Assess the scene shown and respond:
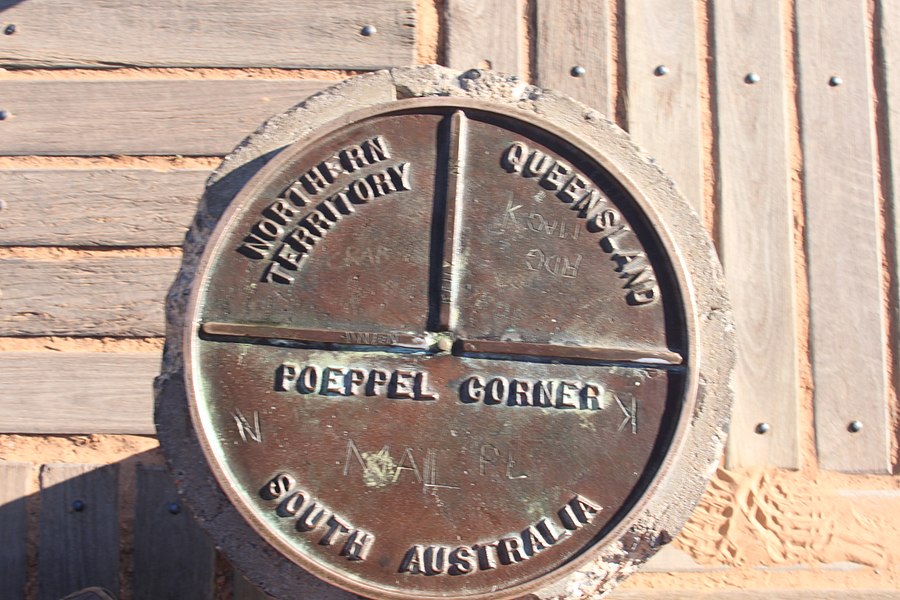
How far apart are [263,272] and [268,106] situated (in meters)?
1.02

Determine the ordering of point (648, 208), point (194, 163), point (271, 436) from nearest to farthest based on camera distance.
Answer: point (271, 436) < point (648, 208) < point (194, 163)

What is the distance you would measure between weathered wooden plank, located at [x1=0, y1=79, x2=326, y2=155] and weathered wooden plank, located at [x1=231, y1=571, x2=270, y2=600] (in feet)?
4.23

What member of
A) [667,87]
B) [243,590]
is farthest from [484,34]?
[243,590]

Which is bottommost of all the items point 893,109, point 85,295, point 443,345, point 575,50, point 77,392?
point 77,392

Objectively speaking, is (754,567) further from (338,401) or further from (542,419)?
(338,401)

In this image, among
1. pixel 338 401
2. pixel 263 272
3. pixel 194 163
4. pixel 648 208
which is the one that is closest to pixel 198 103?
pixel 194 163

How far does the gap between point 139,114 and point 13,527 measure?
130cm

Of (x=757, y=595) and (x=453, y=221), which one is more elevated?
(x=453, y=221)

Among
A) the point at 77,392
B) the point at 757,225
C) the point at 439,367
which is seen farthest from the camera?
the point at 757,225

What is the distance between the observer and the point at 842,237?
2.57m

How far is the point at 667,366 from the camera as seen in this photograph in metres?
1.76

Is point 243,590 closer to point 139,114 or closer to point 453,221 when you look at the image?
point 453,221

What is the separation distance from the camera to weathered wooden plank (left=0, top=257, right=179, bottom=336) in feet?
8.23

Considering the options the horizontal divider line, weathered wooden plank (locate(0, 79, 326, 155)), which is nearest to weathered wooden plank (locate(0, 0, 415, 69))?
weathered wooden plank (locate(0, 79, 326, 155))
